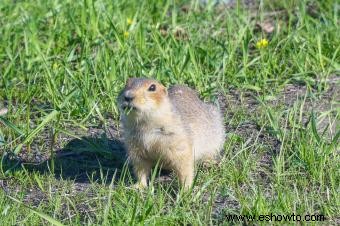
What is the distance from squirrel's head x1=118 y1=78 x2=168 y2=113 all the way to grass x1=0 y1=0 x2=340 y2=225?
1.38 feet

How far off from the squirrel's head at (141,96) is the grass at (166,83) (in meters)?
0.42

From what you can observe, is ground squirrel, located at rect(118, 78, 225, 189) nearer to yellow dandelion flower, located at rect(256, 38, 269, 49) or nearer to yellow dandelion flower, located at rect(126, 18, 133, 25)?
yellow dandelion flower, located at rect(256, 38, 269, 49)

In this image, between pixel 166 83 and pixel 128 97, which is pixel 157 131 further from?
pixel 166 83

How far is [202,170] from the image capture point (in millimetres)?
6043

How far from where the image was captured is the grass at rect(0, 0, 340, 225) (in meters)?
5.42

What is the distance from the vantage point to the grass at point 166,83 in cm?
542

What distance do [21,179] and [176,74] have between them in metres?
1.68

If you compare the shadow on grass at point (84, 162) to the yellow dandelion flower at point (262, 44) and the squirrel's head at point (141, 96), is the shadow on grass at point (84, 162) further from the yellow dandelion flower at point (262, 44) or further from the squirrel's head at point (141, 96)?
the yellow dandelion flower at point (262, 44)

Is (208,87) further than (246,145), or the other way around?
(208,87)

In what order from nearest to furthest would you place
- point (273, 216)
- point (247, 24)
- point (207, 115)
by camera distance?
point (273, 216) < point (207, 115) < point (247, 24)

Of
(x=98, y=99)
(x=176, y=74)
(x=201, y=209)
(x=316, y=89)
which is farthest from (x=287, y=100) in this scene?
(x=201, y=209)

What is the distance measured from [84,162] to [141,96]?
0.99 m

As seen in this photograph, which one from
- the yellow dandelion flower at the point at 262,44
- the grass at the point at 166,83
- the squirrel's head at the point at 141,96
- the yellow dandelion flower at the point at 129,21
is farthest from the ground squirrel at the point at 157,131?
the yellow dandelion flower at the point at 129,21

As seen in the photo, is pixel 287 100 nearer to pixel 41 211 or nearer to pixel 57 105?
pixel 57 105
